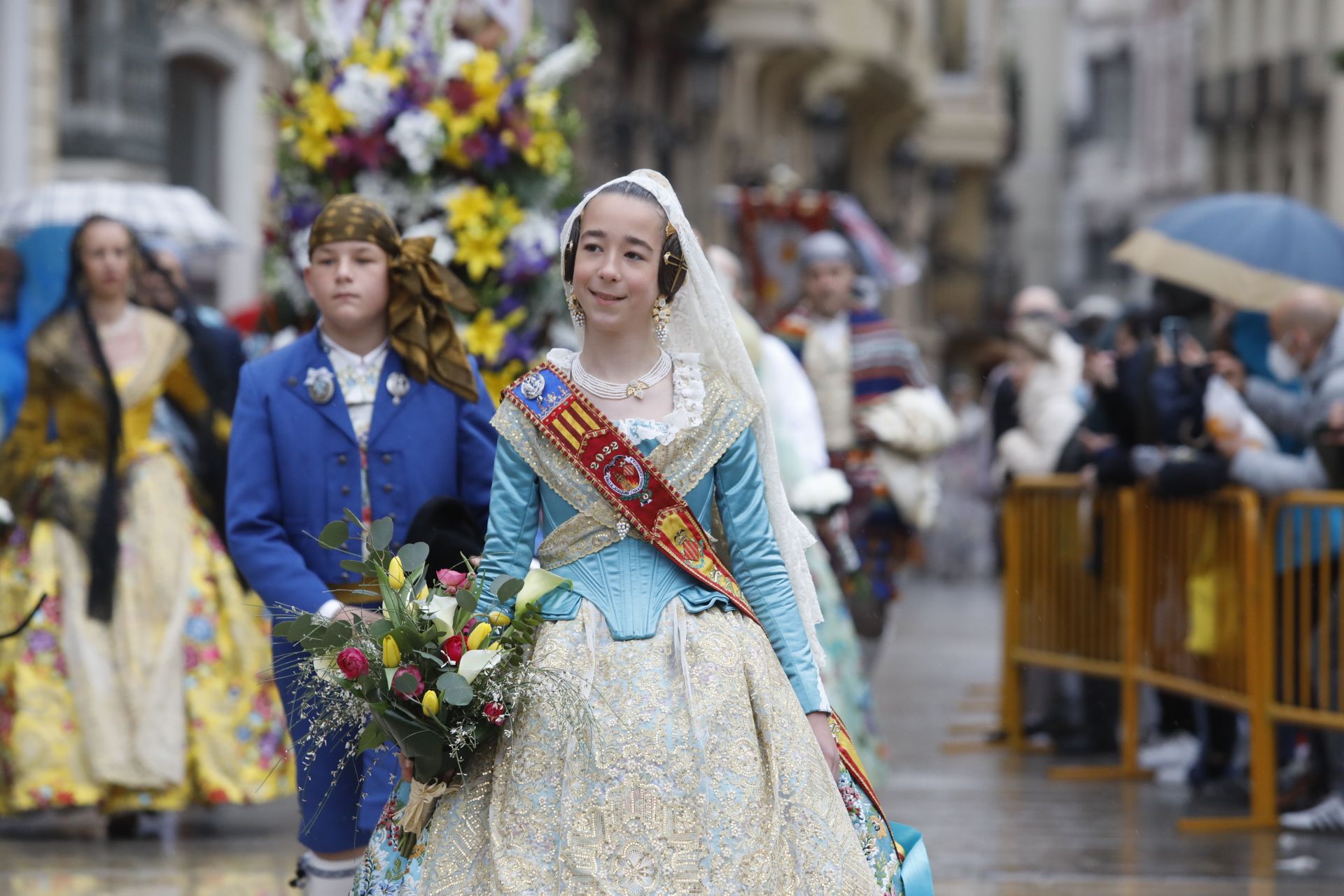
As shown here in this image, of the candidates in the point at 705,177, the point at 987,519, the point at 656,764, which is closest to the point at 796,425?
the point at 656,764

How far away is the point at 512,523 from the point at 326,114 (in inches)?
138

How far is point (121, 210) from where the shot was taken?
425 inches

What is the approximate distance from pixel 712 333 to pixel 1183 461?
16.0 feet

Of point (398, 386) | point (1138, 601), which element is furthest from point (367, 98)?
point (1138, 601)

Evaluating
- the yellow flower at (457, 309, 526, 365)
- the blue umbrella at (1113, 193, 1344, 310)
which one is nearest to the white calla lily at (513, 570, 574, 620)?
the yellow flower at (457, 309, 526, 365)

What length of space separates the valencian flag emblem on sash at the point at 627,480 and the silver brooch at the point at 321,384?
1.06 meters

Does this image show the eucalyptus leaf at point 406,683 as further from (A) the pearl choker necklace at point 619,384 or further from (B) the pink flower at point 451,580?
(A) the pearl choker necklace at point 619,384

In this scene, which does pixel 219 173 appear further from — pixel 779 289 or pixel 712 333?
pixel 712 333

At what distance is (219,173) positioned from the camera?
17766 millimetres

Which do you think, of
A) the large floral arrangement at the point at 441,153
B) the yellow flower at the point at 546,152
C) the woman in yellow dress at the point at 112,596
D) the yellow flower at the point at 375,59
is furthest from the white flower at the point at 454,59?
the woman in yellow dress at the point at 112,596

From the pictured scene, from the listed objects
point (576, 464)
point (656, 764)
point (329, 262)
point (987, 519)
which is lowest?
point (987, 519)

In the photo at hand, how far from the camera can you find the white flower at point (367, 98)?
24.7 ft

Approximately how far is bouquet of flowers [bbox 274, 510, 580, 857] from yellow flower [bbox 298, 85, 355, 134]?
352 cm

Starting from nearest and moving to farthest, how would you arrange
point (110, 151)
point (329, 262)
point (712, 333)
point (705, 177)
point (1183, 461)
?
point (712, 333), point (329, 262), point (1183, 461), point (110, 151), point (705, 177)
